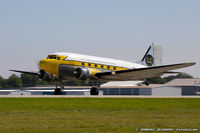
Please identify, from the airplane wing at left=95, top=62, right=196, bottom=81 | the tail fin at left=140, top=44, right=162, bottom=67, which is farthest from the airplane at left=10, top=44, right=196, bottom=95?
the tail fin at left=140, top=44, right=162, bottom=67

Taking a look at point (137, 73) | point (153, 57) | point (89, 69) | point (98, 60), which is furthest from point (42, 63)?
point (153, 57)

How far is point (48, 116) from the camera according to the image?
19.6 metres

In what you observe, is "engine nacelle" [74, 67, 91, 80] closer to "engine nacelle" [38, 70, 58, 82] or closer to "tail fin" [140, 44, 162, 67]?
"engine nacelle" [38, 70, 58, 82]

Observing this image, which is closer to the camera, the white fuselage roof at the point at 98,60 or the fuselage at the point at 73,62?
the fuselage at the point at 73,62

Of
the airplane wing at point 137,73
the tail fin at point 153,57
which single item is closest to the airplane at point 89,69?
the airplane wing at point 137,73

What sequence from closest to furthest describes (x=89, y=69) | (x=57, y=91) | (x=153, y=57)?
1. (x=89, y=69)
2. (x=57, y=91)
3. (x=153, y=57)

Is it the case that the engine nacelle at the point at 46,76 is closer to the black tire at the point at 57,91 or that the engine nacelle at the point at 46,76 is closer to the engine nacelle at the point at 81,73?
the black tire at the point at 57,91

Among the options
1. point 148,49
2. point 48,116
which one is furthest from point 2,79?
point 48,116

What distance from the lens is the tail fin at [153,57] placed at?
167ft

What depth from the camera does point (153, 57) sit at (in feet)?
169

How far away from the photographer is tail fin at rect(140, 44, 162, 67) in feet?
→ 167

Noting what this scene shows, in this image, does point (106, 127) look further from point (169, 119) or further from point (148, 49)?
point (148, 49)

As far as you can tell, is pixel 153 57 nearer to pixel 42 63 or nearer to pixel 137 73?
pixel 137 73

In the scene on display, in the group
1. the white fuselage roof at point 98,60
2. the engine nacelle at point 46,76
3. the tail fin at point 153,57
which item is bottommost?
the engine nacelle at point 46,76
